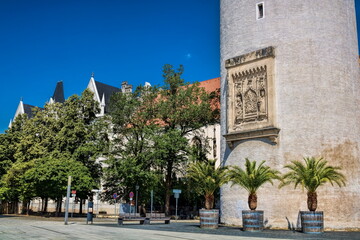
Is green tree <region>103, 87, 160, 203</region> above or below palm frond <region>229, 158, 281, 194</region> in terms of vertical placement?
above

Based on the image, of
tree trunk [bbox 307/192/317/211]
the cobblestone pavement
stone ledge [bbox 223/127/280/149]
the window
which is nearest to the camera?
the cobblestone pavement

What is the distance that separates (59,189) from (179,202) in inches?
662

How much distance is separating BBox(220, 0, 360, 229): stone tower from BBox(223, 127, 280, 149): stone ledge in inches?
2.5

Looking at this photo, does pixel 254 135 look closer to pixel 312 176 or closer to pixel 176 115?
pixel 312 176

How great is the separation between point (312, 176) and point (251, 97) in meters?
7.01

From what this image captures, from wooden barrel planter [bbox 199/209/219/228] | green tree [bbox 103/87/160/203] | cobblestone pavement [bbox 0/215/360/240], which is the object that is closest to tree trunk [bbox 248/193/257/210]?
cobblestone pavement [bbox 0/215/360/240]

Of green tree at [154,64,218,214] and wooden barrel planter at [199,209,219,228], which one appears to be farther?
green tree at [154,64,218,214]

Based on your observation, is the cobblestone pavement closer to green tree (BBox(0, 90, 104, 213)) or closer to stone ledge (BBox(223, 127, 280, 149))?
stone ledge (BBox(223, 127, 280, 149))

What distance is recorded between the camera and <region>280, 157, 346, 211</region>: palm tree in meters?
20.0

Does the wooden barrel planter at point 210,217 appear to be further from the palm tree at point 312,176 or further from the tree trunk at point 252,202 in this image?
the palm tree at point 312,176

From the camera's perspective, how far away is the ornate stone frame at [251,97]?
24.2 meters

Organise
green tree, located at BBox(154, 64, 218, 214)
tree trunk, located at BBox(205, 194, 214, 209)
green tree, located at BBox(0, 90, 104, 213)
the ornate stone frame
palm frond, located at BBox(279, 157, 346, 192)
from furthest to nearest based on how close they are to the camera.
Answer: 1. green tree, located at BBox(0, 90, 104, 213)
2. green tree, located at BBox(154, 64, 218, 214)
3. the ornate stone frame
4. tree trunk, located at BBox(205, 194, 214, 209)
5. palm frond, located at BBox(279, 157, 346, 192)

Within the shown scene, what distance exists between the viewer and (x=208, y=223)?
2284 centimetres

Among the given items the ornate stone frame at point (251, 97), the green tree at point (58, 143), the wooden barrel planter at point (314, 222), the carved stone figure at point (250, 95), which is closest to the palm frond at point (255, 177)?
the ornate stone frame at point (251, 97)
